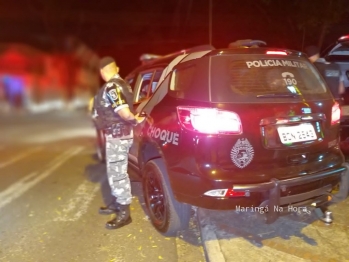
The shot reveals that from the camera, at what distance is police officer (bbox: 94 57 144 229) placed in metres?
3.75

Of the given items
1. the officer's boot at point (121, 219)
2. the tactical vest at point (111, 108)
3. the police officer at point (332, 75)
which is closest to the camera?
the tactical vest at point (111, 108)

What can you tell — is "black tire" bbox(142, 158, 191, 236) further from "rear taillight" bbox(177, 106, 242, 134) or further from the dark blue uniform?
"rear taillight" bbox(177, 106, 242, 134)

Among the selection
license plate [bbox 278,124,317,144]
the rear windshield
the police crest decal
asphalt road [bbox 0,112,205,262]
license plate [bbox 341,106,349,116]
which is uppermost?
the rear windshield

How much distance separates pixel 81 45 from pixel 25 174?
1915 centimetres

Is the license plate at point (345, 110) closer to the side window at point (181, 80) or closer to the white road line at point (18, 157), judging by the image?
the side window at point (181, 80)

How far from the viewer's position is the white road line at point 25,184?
201 inches

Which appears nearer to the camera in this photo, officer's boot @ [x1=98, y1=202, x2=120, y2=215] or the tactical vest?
the tactical vest

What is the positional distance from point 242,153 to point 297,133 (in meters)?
0.53

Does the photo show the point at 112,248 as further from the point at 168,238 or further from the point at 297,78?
the point at 297,78

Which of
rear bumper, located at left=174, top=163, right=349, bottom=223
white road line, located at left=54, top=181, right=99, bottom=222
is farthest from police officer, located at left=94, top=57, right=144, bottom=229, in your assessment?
rear bumper, located at left=174, top=163, right=349, bottom=223

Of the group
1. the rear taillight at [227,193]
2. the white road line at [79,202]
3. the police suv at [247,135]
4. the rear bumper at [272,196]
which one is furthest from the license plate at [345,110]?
the white road line at [79,202]

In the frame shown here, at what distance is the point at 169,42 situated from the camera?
11.8 metres

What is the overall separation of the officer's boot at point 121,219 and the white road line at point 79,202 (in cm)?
55

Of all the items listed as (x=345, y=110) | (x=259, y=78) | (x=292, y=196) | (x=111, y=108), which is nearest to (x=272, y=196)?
(x=292, y=196)
